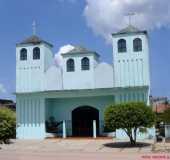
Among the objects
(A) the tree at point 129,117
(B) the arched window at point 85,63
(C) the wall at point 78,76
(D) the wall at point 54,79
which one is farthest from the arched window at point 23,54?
(A) the tree at point 129,117

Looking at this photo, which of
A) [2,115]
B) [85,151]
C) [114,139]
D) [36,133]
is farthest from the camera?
[36,133]

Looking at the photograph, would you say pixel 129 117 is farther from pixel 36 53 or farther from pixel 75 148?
pixel 36 53

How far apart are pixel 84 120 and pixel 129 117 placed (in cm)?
1017

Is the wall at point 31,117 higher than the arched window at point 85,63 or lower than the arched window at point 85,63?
lower

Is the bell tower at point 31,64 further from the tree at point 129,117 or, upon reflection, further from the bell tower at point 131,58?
the tree at point 129,117

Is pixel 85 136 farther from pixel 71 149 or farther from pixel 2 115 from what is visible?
pixel 2 115

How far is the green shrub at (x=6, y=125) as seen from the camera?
599 inches

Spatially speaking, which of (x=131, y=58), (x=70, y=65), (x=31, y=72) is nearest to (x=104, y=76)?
(x=131, y=58)

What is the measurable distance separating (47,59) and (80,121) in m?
6.42

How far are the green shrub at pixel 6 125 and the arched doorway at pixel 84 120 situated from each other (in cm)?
2531

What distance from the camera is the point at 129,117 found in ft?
104

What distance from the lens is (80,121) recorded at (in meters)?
41.3

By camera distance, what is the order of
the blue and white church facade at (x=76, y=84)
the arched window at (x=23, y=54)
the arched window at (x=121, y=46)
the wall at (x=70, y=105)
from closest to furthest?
the blue and white church facade at (x=76, y=84) → the arched window at (x=121, y=46) → the wall at (x=70, y=105) → the arched window at (x=23, y=54)

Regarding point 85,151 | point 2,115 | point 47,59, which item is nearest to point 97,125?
point 47,59
